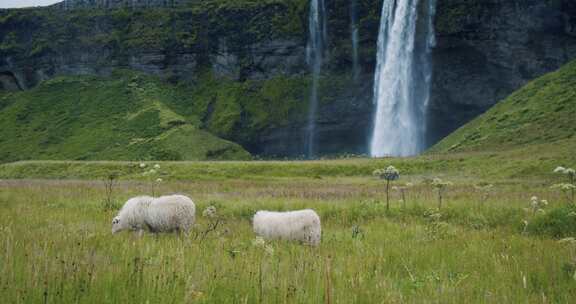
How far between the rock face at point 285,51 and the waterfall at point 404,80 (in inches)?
102

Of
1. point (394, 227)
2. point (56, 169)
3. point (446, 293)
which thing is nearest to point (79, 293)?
point (446, 293)

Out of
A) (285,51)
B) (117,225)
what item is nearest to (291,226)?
(117,225)

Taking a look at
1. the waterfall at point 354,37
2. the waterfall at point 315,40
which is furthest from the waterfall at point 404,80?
the waterfall at point 315,40

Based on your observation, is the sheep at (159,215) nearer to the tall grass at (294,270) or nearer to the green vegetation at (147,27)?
the tall grass at (294,270)

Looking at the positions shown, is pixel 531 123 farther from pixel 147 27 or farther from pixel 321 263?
pixel 147 27

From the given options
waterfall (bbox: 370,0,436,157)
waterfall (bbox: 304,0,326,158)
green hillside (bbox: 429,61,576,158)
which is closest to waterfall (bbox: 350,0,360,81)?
waterfall (bbox: 304,0,326,158)

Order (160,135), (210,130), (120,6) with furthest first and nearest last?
(120,6), (210,130), (160,135)

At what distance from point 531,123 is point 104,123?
7133 centimetres

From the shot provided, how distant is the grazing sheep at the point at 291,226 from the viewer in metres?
10.9

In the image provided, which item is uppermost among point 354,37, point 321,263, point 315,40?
point 315,40

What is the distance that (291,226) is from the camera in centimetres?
1124

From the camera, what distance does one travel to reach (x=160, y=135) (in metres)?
81.7

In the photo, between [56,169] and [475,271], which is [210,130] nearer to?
[56,169]

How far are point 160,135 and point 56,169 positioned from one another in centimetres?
2823
